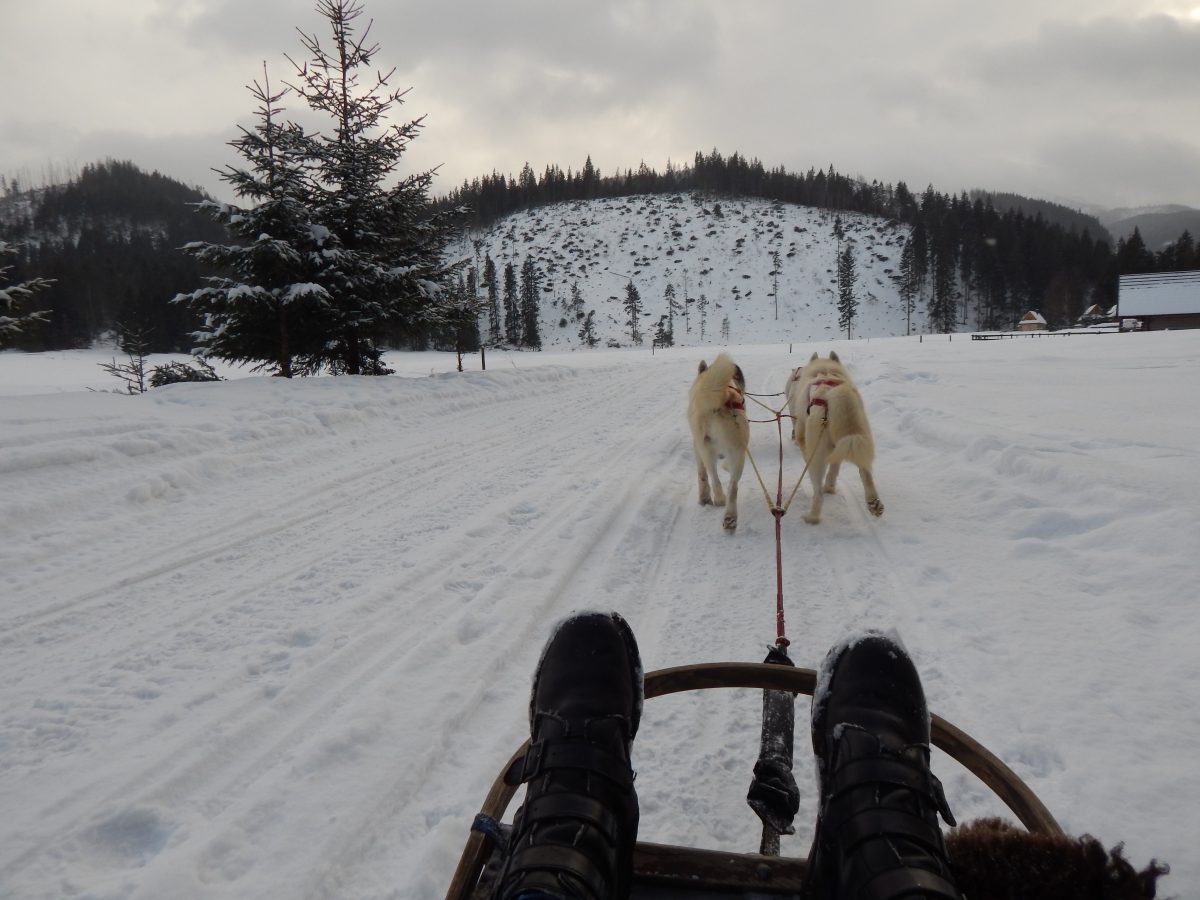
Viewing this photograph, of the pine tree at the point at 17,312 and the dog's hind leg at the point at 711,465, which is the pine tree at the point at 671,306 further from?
the dog's hind leg at the point at 711,465

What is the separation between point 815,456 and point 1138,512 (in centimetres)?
207

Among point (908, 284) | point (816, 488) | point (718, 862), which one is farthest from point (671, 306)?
point (718, 862)

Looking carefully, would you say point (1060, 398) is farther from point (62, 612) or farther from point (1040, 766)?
point (62, 612)

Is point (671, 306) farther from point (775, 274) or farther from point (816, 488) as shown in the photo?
point (816, 488)

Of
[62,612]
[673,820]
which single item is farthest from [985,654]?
[62,612]

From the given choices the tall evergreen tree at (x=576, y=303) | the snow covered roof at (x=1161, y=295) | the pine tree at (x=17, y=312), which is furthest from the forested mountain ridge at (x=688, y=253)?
the pine tree at (x=17, y=312)

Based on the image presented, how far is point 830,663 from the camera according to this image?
1.86 meters

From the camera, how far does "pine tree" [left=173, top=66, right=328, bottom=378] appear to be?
11.4 m

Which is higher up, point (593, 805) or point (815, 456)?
point (815, 456)

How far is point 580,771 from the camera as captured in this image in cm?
158

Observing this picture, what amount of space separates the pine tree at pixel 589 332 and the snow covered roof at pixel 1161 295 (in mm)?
55525

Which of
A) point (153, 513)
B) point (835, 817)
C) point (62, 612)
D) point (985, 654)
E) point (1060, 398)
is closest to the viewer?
point (835, 817)

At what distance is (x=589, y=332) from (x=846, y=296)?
117 feet

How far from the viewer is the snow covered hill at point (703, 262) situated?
88.0 metres
